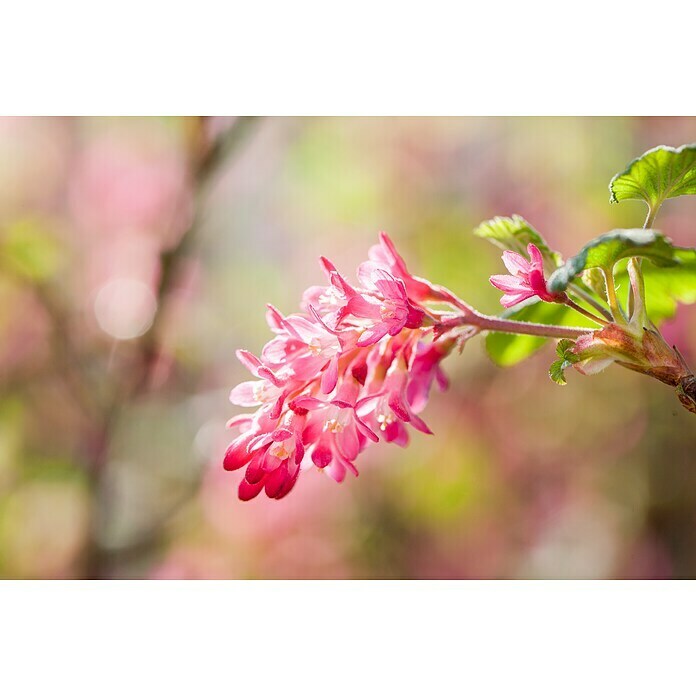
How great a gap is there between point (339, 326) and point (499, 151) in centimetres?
117

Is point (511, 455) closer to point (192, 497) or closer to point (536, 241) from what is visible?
point (192, 497)

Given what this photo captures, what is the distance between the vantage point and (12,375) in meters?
1.40

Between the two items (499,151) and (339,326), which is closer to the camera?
(339,326)

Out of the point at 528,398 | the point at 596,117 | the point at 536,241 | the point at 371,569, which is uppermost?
the point at 596,117

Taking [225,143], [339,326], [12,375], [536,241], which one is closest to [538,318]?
[536,241]

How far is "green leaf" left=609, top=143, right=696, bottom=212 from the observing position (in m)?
0.39

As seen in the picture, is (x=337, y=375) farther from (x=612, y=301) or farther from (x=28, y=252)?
(x=28, y=252)

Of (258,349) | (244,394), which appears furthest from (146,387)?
(244,394)

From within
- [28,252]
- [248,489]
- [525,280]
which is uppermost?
[28,252]

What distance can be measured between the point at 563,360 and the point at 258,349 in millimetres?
1072

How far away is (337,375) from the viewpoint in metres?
0.40

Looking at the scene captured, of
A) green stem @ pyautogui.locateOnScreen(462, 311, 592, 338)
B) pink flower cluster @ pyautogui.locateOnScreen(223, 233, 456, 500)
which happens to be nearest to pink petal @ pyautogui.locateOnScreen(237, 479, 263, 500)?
pink flower cluster @ pyautogui.locateOnScreen(223, 233, 456, 500)

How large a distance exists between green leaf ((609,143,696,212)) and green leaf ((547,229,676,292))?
55 mm

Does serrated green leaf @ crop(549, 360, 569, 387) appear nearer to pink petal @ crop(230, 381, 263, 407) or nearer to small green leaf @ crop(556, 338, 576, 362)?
small green leaf @ crop(556, 338, 576, 362)
